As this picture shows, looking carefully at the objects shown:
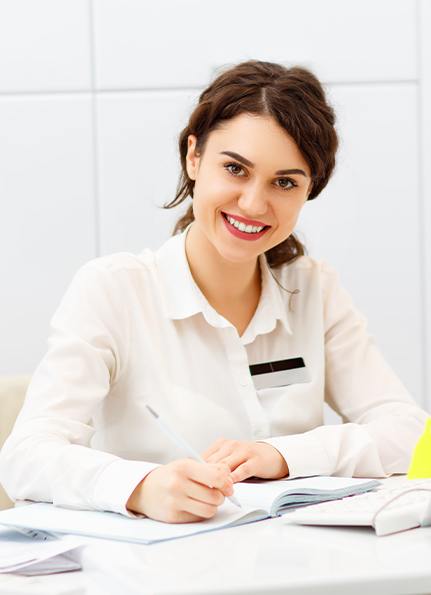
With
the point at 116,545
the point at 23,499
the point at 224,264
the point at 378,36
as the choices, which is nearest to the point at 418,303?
the point at 378,36

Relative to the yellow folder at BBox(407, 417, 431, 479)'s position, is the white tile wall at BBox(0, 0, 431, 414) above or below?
above

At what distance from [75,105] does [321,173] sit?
1.18m

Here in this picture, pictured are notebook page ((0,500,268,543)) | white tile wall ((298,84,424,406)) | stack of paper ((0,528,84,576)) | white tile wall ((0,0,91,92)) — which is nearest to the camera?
stack of paper ((0,528,84,576))

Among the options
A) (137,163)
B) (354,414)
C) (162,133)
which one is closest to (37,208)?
(137,163)

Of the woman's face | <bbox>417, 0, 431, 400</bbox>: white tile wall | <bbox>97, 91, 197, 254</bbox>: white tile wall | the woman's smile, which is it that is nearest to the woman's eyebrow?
the woman's face

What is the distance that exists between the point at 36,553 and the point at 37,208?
1849 mm

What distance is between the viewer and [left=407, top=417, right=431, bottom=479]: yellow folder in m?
1.74

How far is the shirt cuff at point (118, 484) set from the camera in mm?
1514

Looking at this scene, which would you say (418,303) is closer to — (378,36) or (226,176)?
(378,36)

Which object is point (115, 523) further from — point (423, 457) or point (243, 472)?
point (423, 457)

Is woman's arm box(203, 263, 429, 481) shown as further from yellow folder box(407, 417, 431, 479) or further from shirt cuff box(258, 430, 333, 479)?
yellow folder box(407, 417, 431, 479)

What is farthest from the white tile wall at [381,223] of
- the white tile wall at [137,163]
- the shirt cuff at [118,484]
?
the shirt cuff at [118,484]

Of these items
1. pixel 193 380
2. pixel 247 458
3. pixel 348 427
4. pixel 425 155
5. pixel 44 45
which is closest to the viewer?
pixel 247 458

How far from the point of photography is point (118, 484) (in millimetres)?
1536
